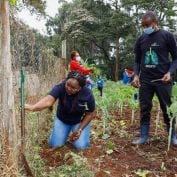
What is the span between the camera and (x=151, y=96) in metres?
6.44

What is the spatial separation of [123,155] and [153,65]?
129 centimetres

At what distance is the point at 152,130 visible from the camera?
25.2 ft

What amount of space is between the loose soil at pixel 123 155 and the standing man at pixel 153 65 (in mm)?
255

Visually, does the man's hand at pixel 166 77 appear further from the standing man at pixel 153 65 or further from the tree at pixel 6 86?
the tree at pixel 6 86

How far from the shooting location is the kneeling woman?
541 cm

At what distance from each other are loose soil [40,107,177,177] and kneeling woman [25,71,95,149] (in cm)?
16

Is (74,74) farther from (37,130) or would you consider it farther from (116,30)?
(116,30)

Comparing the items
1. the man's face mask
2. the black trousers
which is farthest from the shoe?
the man's face mask

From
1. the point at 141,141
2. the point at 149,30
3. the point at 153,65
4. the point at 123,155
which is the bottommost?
the point at 123,155

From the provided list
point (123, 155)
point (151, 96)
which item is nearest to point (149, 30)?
point (151, 96)

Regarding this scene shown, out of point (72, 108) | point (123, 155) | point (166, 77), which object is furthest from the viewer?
point (166, 77)

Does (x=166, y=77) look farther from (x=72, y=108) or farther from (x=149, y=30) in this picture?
(x=72, y=108)

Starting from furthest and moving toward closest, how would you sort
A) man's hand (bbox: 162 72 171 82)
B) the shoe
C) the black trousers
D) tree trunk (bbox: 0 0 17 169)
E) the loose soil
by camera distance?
1. the shoe
2. the black trousers
3. man's hand (bbox: 162 72 171 82)
4. the loose soil
5. tree trunk (bbox: 0 0 17 169)

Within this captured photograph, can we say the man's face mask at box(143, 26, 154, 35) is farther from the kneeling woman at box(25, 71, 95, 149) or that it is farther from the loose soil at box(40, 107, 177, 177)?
the loose soil at box(40, 107, 177, 177)
